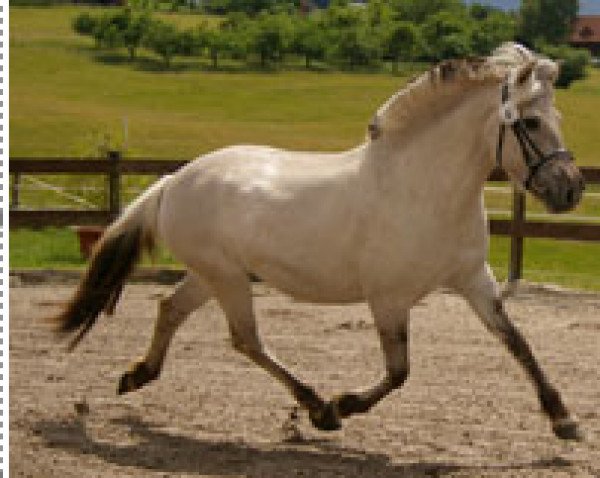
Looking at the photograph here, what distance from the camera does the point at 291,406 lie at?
5711 mm

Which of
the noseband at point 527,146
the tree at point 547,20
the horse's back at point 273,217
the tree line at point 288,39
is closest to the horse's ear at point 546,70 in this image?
the noseband at point 527,146

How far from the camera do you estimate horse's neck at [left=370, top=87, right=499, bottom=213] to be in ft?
15.8

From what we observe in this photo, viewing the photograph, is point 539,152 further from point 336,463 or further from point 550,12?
point 550,12

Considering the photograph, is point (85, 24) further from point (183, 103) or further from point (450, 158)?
point (450, 158)

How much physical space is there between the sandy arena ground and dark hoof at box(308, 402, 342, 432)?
0.08 m

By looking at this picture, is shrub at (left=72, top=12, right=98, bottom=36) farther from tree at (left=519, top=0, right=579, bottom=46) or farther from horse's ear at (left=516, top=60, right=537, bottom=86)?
horse's ear at (left=516, top=60, right=537, bottom=86)

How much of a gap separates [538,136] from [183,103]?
167 ft

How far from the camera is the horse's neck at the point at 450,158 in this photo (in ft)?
15.8

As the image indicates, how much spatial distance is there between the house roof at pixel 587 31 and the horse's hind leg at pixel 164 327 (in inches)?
4652

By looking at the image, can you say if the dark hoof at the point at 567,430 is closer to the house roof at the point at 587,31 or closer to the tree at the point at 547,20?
the tree at the point at 547,20

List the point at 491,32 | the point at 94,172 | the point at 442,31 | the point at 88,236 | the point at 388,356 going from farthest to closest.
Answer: the point at 491,32
the point at 442,31
the point at 94,172
the point at 88,236
the point at 388,356

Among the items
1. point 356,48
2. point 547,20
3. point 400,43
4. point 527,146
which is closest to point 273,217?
point 527,146

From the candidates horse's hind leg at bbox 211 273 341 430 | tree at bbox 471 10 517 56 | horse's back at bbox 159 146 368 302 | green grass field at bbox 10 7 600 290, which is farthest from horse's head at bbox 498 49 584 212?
tree at bbox 471 10 517 56

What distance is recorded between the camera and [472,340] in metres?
7.85
